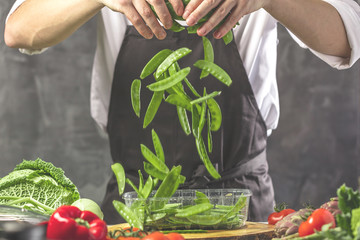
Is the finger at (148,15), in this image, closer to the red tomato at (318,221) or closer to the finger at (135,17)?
the finger at (135,17)

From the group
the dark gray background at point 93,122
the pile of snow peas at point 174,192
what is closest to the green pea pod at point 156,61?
the pile of snow peas at point 174,192

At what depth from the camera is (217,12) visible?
1.45m

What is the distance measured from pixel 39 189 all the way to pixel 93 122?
5.71 feet

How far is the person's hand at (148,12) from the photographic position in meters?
1.42

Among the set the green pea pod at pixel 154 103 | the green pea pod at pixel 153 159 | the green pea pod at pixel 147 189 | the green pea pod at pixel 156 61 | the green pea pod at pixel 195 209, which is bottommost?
the green pea pod at pixel 195 209

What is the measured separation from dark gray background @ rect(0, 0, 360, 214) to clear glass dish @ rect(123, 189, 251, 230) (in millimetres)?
1882

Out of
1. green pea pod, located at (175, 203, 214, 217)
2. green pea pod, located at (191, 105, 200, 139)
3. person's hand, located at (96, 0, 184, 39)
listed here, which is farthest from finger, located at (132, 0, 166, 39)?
green pea pod, located at (175, 203, 214, 217)

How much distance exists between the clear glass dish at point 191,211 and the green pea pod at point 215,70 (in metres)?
0.31

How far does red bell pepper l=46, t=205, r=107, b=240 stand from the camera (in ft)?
2.98

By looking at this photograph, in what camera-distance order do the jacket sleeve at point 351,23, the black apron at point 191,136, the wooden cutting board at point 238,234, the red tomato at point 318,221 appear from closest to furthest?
the red tomato at point 318,221
the wooden cutting board at point 238,234
the jacket sleeve at point 351,23
the black apron at point 191,136

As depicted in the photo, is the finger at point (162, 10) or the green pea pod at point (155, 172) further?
the green pea pod at point (155, 172)

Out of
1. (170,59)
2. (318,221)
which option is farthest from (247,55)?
(318,221)

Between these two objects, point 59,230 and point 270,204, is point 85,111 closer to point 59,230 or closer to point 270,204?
point 270,204

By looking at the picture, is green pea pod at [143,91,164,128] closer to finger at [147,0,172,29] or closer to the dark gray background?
finger at [147,0,172,29]
